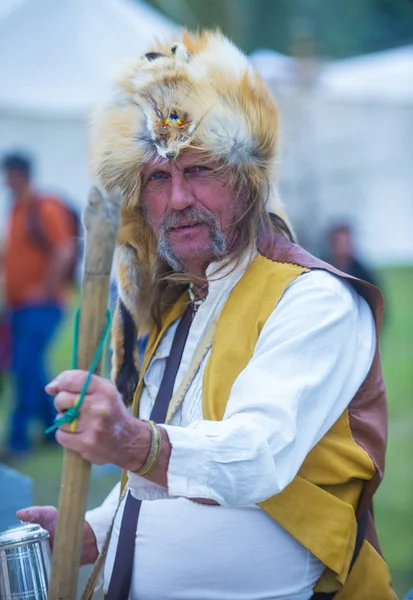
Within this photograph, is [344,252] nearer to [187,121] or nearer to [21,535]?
[187,121]

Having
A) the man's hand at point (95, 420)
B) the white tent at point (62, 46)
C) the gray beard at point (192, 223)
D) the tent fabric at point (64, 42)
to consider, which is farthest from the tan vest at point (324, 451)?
the tent fabric at point (64, 42)

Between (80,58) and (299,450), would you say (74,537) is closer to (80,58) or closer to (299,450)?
(299,450)

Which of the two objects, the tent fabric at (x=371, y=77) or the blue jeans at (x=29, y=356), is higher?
the tent fabric at (x=371, y=77)

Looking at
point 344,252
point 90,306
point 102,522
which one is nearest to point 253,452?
point 90,306

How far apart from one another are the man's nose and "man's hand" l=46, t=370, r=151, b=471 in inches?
29.2

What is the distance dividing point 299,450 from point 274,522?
321 millimetres

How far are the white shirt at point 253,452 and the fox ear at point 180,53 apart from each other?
0.60 metres

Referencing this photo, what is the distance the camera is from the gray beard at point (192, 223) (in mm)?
2338

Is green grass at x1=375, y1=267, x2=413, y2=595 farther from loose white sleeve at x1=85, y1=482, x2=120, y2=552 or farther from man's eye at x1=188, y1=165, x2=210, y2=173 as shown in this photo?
man's eye at x1=188, y1=165, x2=210, y2=173

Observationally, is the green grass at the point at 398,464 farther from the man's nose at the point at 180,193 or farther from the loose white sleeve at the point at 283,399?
the man's nose at the point at 180,193

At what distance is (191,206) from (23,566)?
101cm

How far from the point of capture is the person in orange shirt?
22.3 ft

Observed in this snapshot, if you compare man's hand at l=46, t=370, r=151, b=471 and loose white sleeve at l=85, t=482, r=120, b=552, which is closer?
man's hand at l=46, t=370, r=151, b=471

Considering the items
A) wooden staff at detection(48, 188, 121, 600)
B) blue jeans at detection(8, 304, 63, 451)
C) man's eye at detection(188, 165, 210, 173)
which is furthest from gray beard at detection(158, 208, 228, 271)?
blue jeans at detection(8, 304, 63, 451)
